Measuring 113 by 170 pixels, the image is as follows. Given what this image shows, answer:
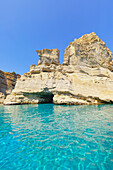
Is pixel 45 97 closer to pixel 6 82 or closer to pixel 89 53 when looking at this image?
pixel 89 53

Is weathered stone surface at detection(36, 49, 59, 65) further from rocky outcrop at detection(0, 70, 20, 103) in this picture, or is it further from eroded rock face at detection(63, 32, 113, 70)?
rocky outcrop at detection(0, 70, 20, 103)

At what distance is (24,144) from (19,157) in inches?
35.3

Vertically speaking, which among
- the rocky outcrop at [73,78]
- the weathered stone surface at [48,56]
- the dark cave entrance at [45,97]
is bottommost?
the dark cave entrance at [45,97]

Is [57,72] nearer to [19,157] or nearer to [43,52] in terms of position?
[43,52]

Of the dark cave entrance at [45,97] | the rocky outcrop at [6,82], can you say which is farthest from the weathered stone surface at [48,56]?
the rocky outcrop at [6,82]

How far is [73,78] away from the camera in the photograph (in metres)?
25.9

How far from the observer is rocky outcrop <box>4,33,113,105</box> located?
23000mm

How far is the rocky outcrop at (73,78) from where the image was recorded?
23000 millimetres

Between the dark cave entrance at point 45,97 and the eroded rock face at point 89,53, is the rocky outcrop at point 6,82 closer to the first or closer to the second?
the dark cave entrance at point 45,97

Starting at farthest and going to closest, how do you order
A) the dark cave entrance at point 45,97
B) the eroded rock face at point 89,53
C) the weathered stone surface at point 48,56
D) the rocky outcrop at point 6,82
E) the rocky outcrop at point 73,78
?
the rocky outcrop at point 6,82 < the weathered stone surface at point 48,56 < the eroded rock face at point 89,53 < the dark cave entrance at point 45,97 < the rocky outcrop at point 73,78

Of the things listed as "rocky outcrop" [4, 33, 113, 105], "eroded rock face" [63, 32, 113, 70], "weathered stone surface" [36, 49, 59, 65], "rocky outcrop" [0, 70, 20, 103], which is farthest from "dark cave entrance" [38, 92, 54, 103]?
"rocky outcrop" [0, 70, 20, 103]

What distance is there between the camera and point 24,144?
14.0 feet

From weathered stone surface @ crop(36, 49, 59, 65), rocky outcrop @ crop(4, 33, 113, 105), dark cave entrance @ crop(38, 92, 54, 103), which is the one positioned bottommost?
dark cave entrance @ crop(38, 92, 54, 103)

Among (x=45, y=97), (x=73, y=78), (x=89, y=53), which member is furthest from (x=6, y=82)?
(x=89, y=53)
